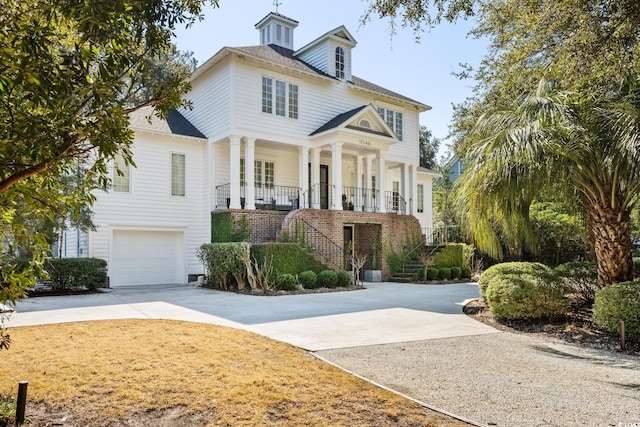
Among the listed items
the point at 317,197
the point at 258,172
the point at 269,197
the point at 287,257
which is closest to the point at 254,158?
the point at 258,172

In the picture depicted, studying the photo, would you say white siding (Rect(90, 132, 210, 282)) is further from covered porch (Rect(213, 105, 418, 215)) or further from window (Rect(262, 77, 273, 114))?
window (Rect(262, 77, 273, 114))

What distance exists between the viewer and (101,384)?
191 inches

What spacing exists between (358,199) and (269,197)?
4321 millimetres

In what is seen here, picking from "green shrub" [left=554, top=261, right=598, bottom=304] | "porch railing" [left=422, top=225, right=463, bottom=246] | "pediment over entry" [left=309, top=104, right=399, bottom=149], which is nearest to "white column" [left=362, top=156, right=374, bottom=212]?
"pediment over entry" [left=309, top=104, right=399, bottom=149]

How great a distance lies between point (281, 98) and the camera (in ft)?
61.4

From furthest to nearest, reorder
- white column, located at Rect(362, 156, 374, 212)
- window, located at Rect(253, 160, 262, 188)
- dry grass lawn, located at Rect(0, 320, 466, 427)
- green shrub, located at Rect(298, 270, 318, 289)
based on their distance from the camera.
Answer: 1. white column, located at Rect(362, 156, 374, 212)
2. window, located at Rect(253, 160, 262, 188)
3. green shrub, located at Rect(298, 270, 318, 289)
4. dry grass lawn, located at Rect(0, 320, 466, 427)

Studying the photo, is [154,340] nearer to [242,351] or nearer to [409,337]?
[242,351]

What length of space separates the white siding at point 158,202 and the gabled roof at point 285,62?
Result: 3431mm

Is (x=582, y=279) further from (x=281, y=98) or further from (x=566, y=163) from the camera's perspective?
(x=281, y=98)

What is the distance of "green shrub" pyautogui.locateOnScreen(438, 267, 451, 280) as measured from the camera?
767 inches

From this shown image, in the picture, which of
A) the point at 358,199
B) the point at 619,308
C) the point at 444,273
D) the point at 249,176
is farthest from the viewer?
the point at 358,199

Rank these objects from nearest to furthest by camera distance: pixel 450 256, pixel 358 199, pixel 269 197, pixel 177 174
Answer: pixel 177 174 < pixel 269 197 < pixel 450 256 < pixel 358 199

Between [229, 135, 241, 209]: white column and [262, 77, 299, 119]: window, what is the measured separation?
1.90 metres

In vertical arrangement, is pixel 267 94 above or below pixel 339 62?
below
